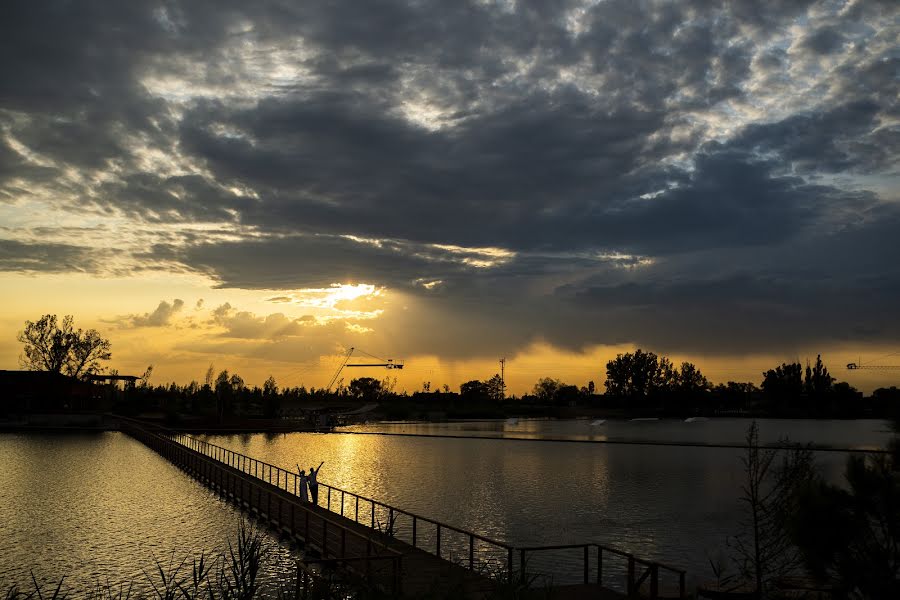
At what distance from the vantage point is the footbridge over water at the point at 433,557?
19.4m

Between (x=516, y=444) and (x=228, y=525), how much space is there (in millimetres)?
94911

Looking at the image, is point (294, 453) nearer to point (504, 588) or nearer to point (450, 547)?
point (450, 547)

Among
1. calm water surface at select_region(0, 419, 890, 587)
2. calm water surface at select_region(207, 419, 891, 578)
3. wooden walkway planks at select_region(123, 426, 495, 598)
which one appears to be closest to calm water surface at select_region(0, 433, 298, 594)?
calm water surface at select_region(0, 419, 890, 587)

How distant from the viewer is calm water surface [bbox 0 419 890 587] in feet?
117

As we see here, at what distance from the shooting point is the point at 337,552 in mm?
28547

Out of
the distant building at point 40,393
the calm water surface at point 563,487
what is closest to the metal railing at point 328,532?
the calm water surface at point 563,487

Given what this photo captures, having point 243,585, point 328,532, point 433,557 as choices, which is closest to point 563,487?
point 328,532

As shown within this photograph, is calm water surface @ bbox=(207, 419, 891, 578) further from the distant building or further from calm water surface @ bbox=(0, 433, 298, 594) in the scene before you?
the distant building

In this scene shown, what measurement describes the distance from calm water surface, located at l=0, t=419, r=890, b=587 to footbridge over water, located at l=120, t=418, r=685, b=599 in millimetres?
2044

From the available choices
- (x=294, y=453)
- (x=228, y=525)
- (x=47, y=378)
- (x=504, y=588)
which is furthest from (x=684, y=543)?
(x=47, y=378)

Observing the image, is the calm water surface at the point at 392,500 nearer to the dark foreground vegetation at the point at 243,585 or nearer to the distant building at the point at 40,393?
the dark foreground vegetation at the point at 243,585

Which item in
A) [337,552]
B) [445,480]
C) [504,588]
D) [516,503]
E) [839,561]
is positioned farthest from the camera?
[445,480]

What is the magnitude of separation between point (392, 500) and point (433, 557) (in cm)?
3071

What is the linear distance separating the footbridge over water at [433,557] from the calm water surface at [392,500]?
204 centimetres
